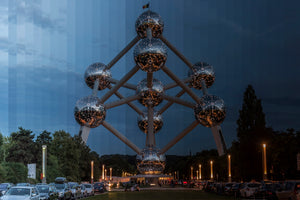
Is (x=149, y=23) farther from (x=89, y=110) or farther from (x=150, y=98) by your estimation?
(x=89, y=110)

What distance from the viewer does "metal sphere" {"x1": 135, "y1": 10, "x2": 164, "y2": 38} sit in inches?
2387

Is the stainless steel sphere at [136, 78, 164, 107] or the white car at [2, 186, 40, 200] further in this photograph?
the stainless steel sphere at [136, 78, 164, 107]

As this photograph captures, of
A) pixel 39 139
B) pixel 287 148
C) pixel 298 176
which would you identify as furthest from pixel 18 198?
pixel 39 139

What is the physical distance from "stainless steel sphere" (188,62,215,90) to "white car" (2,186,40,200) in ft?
142

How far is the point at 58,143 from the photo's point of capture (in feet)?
204

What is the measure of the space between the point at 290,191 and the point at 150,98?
3926 cm

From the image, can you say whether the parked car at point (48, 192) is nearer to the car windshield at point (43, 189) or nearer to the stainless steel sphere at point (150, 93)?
the car windshield at point (43, 189)

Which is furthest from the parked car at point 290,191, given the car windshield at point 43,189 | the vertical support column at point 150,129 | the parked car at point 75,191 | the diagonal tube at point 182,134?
the vertical support column at point 150,129

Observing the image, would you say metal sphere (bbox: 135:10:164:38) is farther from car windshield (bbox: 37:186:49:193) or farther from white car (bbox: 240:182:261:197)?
car windshield (bbox: 37:186:49:193)

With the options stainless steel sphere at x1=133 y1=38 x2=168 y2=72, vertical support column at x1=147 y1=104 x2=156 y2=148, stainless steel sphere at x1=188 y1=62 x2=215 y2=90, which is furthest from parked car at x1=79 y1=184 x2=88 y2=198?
stainless steel sphere at x1=188 y1=62 x2=215 y2=90

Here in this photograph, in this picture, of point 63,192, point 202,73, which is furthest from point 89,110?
point 63,192

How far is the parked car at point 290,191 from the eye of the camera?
23125 mm

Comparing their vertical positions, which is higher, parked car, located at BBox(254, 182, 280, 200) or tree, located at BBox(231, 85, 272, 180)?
tree, located at BBox(231, 85, 272, 180)

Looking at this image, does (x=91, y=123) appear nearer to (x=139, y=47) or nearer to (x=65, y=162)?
(x=65, y=162)
